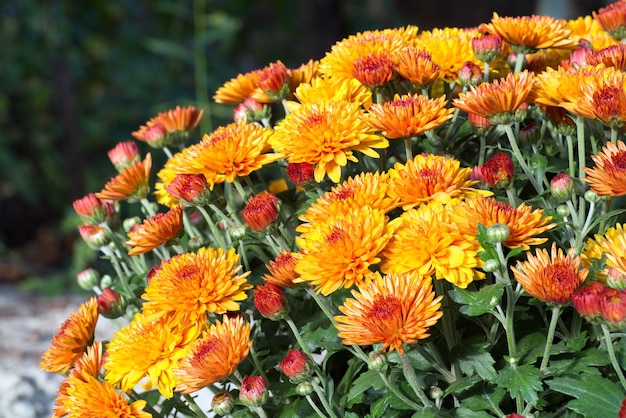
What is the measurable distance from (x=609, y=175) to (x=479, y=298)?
23cm

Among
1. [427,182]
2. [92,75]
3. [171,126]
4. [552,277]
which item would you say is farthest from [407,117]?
[92,75]

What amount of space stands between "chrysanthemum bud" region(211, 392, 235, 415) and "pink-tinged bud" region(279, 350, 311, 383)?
4.5 inches

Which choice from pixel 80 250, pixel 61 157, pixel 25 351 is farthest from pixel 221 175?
pixel 61 157

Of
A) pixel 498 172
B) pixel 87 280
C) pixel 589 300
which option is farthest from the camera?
pixel 87 280

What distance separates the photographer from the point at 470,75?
1.31 m

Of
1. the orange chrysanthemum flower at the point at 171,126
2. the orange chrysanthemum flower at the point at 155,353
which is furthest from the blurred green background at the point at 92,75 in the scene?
the orange chrysanthemum flower at the point at 155,353

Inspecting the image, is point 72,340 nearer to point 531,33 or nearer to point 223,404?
point 223,404

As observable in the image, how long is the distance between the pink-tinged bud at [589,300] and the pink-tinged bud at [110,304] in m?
0.75

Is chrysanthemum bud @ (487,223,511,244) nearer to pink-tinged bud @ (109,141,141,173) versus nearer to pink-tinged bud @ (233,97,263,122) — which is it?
pink-tinged bud @ (233,97,263,122)

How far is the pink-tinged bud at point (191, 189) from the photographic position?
49.7 inches

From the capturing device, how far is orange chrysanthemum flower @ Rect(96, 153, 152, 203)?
1467mm

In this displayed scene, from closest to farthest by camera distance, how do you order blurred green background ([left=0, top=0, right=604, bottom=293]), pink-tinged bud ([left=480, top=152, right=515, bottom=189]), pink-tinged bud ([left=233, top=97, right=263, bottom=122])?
pink-tinged bud ([left=480, top=152, right=515, bottom=189])
pink-tinged bud ([left=233, top=97, right=263, bottom=122])
blurred green background ([left=0, top=0, right=604, bottom=293])

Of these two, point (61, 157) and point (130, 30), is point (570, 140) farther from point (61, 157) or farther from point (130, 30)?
point (61, 157)

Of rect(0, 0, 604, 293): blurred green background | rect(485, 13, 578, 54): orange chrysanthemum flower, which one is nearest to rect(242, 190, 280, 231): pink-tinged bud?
rect(485, 13, 578, 54): orange chrysanthemum flower
